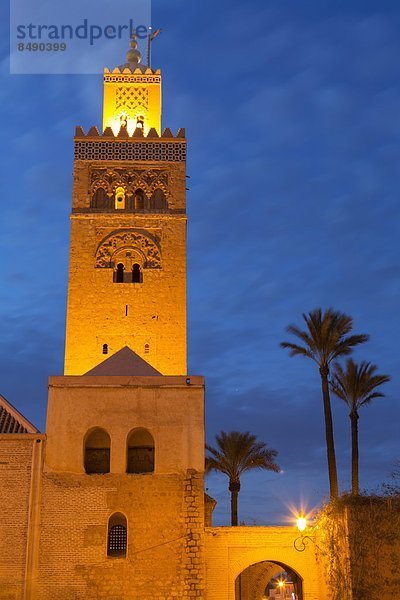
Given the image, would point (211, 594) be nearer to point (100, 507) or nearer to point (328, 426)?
point (100, 507)

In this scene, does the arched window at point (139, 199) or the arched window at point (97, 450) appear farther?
the arched window at point (139, 199)

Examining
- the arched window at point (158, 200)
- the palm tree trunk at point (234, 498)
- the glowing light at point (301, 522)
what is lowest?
the glowing light at point (301, 522)

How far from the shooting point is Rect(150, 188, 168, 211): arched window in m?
24.1

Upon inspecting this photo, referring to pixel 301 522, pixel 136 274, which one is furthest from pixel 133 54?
pixel 301 522

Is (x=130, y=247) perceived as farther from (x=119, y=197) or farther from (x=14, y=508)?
(x=14, y=508)

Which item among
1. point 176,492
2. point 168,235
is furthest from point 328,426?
point 168,235

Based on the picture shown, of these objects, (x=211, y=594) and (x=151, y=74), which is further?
(x=151, y=74)

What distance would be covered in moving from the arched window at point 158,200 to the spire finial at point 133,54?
19.0 ft

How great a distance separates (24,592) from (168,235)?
11.2 m

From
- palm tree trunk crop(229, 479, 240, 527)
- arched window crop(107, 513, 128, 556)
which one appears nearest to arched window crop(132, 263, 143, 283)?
arched window crop(107, 513, 128, 556)

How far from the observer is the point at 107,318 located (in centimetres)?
2266

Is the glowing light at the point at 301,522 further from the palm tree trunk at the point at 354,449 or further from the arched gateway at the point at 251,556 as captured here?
the palm tree trunk at the point at 354,449

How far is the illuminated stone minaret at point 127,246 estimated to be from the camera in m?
22.5

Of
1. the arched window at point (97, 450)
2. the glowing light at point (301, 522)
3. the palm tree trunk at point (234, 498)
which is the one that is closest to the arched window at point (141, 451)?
the arched window at point (97, 450)
